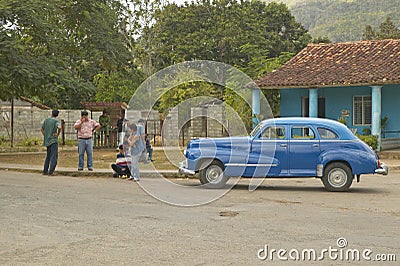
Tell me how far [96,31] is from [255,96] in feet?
25.6

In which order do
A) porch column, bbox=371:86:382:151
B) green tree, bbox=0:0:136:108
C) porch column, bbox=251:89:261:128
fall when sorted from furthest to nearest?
porch column, bbox=251:89:261:128, porch column, bbox=371:86:382:151, green tree, bbox=0:0:136:108

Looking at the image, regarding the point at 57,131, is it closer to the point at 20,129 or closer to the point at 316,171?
the point at 316,171

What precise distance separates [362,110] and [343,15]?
12698 centimetres

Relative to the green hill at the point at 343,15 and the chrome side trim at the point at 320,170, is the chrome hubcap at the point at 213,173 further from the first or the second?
the green hill at the point at 343,15

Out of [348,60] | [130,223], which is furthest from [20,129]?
[130,223]

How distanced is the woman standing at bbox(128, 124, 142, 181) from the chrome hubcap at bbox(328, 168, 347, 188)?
16.4 feet

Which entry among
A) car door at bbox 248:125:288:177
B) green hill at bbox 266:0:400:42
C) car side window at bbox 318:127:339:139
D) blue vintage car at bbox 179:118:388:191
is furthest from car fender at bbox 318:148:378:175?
green hill at bbox 266:0:400:42

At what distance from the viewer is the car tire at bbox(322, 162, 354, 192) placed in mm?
14828

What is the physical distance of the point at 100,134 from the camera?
99.1 feet

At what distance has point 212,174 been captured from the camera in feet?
→ 50.7

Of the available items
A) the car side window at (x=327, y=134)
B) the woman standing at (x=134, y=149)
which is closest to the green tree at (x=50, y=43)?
the woman standing at (x=134, y=149)

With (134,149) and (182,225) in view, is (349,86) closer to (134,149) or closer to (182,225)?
(134,149)

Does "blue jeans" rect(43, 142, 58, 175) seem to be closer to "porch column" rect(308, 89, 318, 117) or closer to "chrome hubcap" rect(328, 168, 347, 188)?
"chrome hubcap" rect(328, 168, 347, 188)

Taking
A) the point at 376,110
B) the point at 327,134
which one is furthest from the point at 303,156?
the point at 376,110
